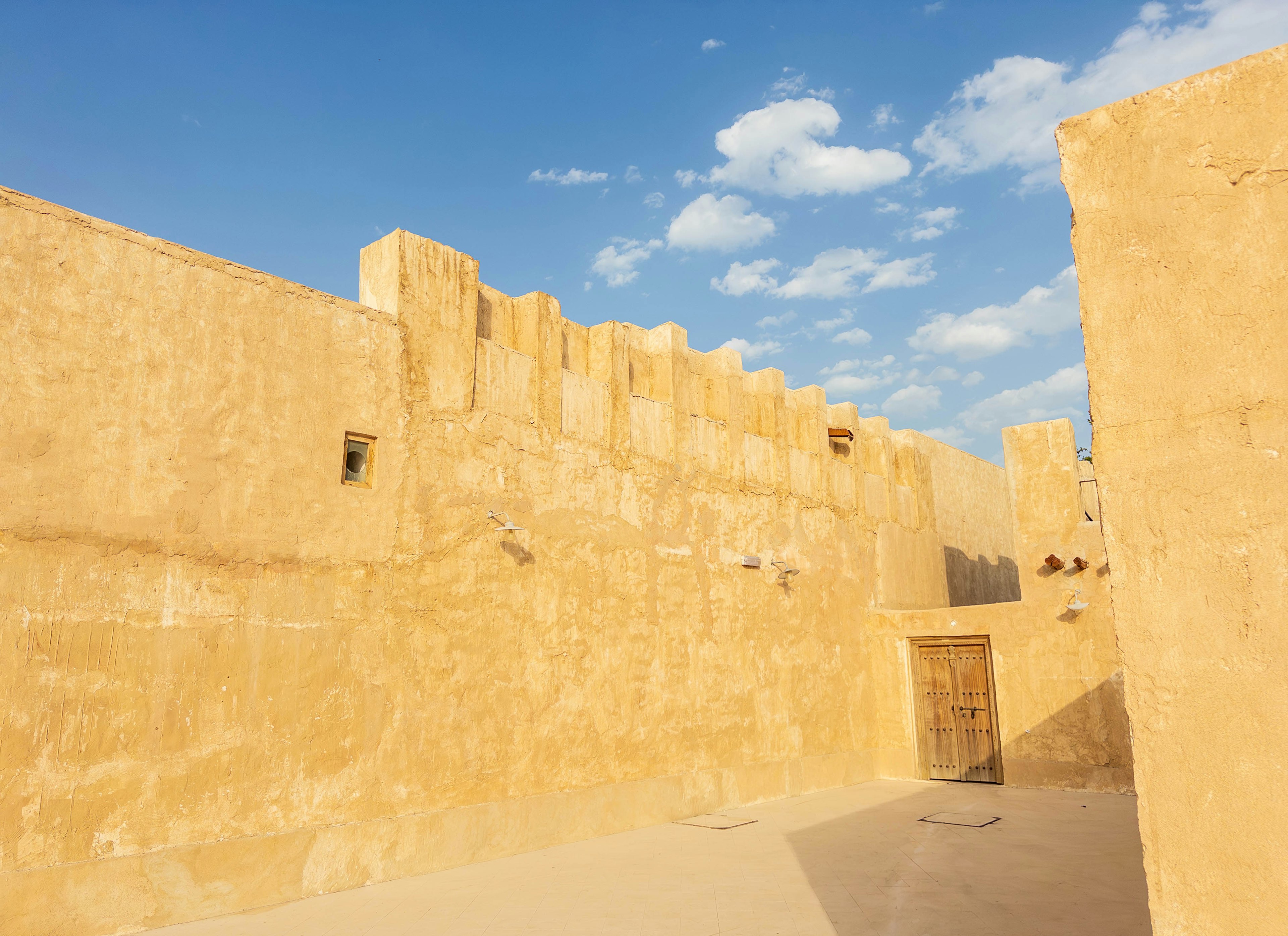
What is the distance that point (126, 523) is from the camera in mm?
6066

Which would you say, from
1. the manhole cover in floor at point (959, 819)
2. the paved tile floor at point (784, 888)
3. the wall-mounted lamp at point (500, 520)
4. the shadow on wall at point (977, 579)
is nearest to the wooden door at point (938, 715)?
the shadow on wall at point (977, 579)

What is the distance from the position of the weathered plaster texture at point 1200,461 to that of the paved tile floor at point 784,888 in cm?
323

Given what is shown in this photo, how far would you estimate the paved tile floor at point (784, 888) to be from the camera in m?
5.75

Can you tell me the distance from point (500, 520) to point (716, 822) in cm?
446

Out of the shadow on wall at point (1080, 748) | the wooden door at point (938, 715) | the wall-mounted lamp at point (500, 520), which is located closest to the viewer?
the wall-mounted lamp at point (500, 520)

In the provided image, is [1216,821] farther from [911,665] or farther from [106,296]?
[911,665]

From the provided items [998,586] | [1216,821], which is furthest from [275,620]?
[998,586]

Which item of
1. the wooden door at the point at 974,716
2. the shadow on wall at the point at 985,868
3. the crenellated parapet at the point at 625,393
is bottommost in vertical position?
the shadow on wall at the point at 985,868

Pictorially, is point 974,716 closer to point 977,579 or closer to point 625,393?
point 977,579

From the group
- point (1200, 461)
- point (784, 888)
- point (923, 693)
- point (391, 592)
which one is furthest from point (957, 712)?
point (1200, 461)

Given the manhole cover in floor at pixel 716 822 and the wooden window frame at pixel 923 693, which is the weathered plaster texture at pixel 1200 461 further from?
the wooden window frame at pixel 923 693

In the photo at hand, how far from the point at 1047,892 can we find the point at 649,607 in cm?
492

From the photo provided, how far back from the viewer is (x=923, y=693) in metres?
13.5

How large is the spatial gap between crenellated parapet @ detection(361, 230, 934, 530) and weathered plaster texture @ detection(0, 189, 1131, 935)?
5cm
